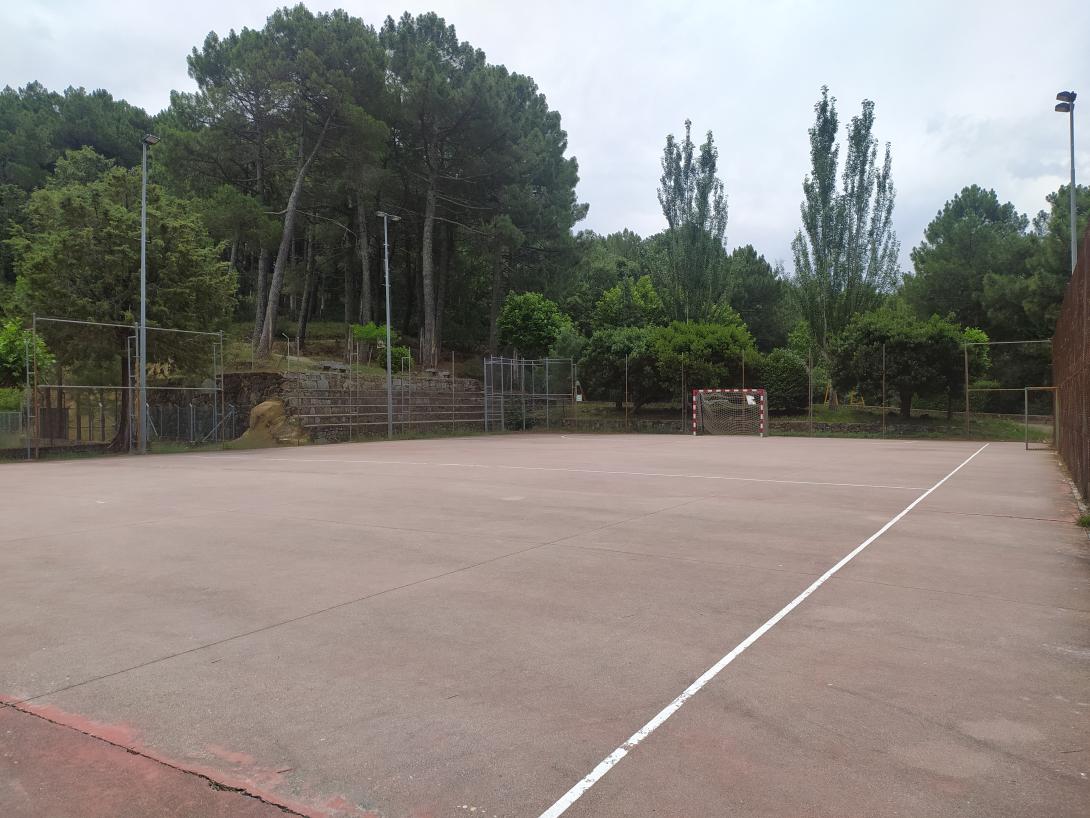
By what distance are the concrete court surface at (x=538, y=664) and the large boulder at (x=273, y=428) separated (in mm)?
18013

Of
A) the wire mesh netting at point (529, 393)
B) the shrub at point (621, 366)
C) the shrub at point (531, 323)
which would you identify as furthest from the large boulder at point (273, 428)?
the shrub at point (531, 323)

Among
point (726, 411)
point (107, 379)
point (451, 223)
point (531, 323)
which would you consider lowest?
point (726, 411)

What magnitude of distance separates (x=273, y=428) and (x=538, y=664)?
83.4 feet

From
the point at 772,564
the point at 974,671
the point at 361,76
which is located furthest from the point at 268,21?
the point at 974,671

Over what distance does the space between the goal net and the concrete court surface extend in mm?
23596

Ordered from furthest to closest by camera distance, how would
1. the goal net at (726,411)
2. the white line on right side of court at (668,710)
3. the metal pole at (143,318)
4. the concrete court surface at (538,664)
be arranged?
1. the goal net at (726,411)
2. the metal pole at (143,318)
3. the concrete court surface at (538,664)
4. the white line on right side of court at (668,710)

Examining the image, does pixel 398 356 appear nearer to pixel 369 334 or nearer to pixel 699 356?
pixel 369 334

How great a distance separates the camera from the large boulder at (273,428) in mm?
27094

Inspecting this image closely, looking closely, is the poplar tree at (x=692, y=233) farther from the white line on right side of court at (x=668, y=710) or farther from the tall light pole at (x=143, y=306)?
the white line on right side of court at (x=668, y=710)

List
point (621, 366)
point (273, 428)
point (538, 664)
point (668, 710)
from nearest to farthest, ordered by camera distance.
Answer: point (668, 710)
point (538, 664)
point (273, 428)
point (621, 366)

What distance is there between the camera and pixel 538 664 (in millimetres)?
4094

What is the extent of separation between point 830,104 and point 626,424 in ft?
65.8

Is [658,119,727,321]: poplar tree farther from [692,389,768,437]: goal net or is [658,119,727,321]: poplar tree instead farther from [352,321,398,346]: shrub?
[352,321,398,346]: shrub

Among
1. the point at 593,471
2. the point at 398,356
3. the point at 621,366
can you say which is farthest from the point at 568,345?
the point at 593,471
